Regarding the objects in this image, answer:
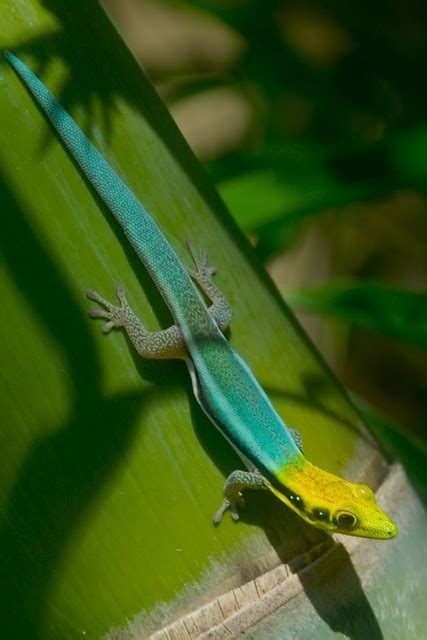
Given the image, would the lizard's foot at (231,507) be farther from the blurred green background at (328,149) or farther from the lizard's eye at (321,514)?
the blurred green background at (328,149)

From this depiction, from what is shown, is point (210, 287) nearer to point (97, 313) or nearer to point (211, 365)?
point (211, 365)

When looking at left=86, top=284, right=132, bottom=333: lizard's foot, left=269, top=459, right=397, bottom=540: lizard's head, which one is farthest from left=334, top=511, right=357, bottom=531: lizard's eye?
left=86, top=284, right=132, bottom=333: lizard's foot

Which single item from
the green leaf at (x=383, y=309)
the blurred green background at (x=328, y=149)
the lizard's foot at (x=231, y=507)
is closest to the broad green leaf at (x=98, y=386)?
the lizard's foot at (x=231, y=507)

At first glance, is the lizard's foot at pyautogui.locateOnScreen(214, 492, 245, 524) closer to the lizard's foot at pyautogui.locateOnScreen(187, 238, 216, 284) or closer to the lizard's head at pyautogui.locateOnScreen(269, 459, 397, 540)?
the lizard's head at pyautogui.locateOnScreen(269, 459, 397, 540)

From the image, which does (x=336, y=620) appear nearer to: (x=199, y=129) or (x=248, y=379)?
(x=248, y=379)

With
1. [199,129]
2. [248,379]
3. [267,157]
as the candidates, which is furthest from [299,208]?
[199,129]

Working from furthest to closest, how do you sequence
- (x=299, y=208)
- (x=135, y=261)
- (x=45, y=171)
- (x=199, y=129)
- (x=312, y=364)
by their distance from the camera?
(x=199, y=129), (x=299, y=208), (x=312, y=364), (x=135, y=261), (x=45, y=171)
